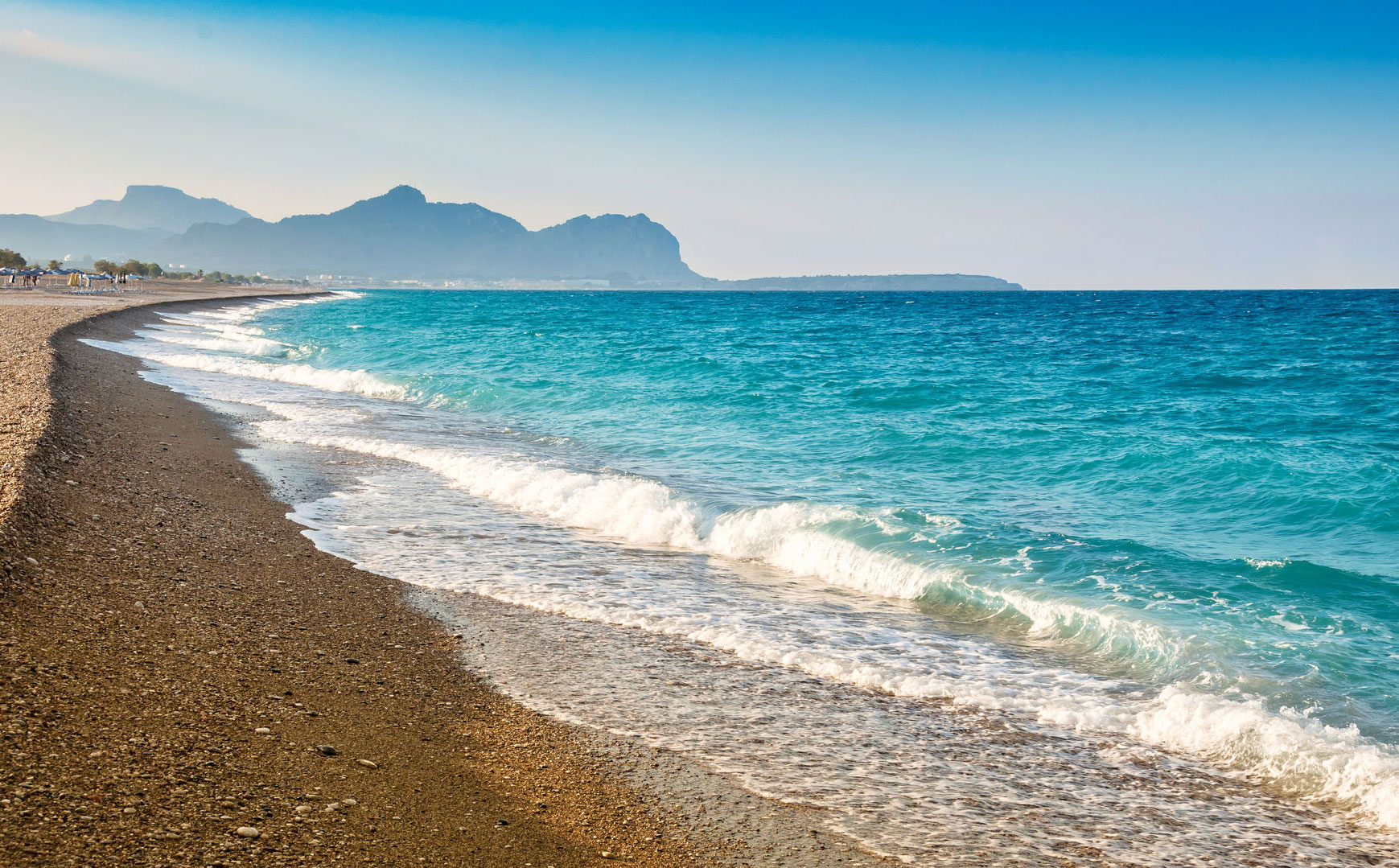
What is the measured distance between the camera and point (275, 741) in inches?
181

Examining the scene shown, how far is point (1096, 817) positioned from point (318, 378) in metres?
26.6

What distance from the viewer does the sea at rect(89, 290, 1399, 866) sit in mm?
4910

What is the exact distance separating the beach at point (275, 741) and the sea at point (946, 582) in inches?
18.8

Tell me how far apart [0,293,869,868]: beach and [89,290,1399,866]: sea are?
479mm

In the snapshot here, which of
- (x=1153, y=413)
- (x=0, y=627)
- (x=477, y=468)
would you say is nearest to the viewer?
(x=0, y=627)

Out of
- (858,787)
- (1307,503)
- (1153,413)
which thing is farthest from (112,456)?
(1153,413)

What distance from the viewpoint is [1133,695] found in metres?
6.29

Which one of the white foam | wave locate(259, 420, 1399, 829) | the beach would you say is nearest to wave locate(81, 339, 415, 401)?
the white foam

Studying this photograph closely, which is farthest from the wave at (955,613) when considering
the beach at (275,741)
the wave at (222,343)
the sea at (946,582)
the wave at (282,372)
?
the wave at (222,343)

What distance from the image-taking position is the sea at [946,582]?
4.91 m

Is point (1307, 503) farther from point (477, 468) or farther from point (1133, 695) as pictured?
point (477, 468)

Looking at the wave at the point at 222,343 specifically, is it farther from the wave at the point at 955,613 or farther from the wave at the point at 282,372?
the wave at the point at 955,613

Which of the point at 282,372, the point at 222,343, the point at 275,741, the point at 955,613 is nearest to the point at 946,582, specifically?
the point at 955,613

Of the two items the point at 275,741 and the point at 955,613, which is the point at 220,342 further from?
the point at 275,741
